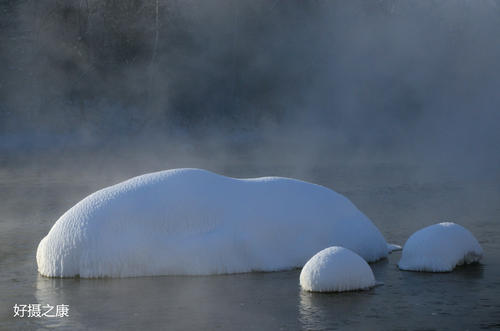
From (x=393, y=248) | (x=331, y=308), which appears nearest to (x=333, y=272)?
(x=331, y=308)

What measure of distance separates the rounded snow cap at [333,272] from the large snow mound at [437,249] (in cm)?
151

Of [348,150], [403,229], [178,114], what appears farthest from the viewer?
[178,114]

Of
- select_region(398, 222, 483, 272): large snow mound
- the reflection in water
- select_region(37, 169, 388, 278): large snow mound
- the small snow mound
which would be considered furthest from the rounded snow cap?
the small snow mound

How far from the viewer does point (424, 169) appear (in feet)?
106

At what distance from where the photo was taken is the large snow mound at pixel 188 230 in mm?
11695

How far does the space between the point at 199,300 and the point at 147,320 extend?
3.14 feet

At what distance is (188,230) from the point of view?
11.8 meters

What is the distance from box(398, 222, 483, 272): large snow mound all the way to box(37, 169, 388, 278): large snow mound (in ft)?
2.66

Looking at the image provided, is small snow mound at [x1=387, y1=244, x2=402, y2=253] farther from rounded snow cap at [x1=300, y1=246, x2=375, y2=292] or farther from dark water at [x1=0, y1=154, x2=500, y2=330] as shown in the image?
rounded snow cap at [x1=300, y1=246, x2=375, y2=292]

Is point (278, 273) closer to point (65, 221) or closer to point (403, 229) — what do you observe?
point (65, 221)

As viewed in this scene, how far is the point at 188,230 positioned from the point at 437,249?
3.24 metres

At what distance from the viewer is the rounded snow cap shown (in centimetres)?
1060

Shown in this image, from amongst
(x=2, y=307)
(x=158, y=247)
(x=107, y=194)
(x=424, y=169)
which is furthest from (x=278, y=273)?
(x=424, y=169)

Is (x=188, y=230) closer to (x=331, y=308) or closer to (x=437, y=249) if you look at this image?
(x=331, y=308)
